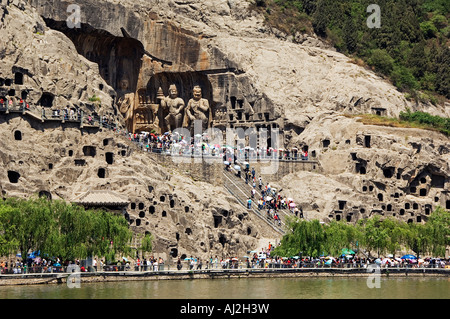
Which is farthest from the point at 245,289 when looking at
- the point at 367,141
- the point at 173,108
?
the point at 173,108

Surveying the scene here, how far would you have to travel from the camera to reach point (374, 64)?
117938 mm

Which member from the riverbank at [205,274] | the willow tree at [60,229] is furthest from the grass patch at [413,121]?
the willow tree at [60,229]

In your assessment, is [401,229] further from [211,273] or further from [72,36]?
[72,36]

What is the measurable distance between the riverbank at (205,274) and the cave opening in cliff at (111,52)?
3396 centimetres

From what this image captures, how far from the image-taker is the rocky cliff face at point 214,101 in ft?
284

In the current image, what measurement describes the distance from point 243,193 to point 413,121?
22.7 metres

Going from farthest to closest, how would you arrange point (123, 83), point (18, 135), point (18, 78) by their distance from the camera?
1. point (123, 83)
2. point (18, 78)
3. point (18, 135)

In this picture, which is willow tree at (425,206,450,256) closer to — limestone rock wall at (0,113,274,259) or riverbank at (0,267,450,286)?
riverbank at (0,267,450,286)

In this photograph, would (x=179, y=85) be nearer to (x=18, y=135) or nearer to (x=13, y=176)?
(x=18, y=135)

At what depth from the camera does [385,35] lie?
417ft

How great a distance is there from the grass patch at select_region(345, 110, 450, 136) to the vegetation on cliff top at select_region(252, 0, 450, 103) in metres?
7.15
